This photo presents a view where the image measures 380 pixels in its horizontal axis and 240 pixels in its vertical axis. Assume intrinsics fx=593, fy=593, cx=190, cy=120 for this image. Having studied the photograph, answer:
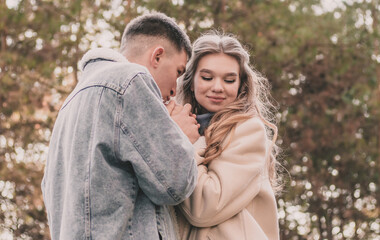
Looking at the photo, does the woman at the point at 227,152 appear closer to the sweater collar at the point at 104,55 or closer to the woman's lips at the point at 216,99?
the woman's lips at the point at 216,99

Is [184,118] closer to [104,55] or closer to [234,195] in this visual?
[234,195]

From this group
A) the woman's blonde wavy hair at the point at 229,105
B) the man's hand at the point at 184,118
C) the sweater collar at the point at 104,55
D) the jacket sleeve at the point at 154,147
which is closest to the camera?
the jacket sleeve at the point at 154,147

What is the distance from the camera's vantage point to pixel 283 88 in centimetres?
993

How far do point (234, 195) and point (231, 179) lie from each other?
81mm

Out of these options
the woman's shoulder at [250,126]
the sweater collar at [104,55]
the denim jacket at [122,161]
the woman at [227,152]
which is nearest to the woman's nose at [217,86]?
the woman at [227,152]

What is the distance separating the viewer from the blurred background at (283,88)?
9.16 meters

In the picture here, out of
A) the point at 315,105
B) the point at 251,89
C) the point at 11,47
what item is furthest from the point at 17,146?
the point at 251,89

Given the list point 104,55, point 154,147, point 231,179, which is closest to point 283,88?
point 231,179

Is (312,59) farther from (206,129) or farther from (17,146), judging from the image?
(206,129)

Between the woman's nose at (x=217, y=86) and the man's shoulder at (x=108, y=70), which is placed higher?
the man's shoulder at (x=108, y=70)

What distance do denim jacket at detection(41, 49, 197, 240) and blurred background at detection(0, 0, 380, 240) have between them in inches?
239

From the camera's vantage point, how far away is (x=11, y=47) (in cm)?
951

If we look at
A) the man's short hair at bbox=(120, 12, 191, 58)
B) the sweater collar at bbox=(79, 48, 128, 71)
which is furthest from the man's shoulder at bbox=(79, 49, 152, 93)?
the man's short hair at bbox=(120, 12, 191, 58)

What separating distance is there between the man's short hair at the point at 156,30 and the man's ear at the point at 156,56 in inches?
3.5
